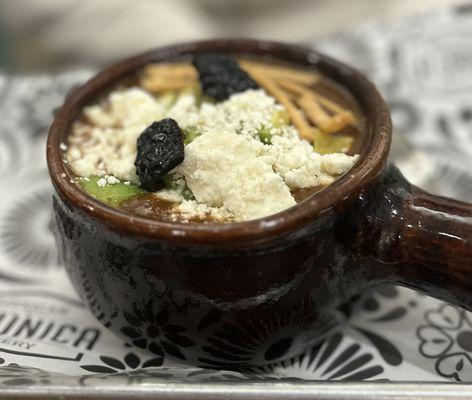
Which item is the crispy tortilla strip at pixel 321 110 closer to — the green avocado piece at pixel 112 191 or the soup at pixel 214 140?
the soup at pixel 214 140

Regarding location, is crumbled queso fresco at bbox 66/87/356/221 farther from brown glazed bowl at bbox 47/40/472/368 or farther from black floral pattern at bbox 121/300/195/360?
black floral pattern at bbox 121/300/195/360

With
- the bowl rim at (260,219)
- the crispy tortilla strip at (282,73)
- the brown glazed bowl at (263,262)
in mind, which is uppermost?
the crispy tortilla strip at (282,73)

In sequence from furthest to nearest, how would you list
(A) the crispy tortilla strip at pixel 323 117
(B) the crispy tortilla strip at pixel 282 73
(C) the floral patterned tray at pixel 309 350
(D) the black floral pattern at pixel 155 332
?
(B) the crispy tortilla strip at pixel 282 73 < (A) the crispy tortilla strip at pixel 323 117 < (D) the black floral pattern at pixel 155 332 < (C) the floral patterned tray at pixel 309 350

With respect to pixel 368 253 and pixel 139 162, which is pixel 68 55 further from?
pixel 368 253

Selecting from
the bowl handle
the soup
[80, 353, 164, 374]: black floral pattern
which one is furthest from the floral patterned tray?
the soup

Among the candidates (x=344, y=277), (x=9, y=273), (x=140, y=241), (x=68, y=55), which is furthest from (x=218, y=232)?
(x=68, y=55)

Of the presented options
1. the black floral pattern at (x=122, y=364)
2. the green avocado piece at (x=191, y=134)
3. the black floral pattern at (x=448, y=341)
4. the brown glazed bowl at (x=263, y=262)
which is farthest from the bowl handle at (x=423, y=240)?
the black floral pattern at (x=122, y=364)
